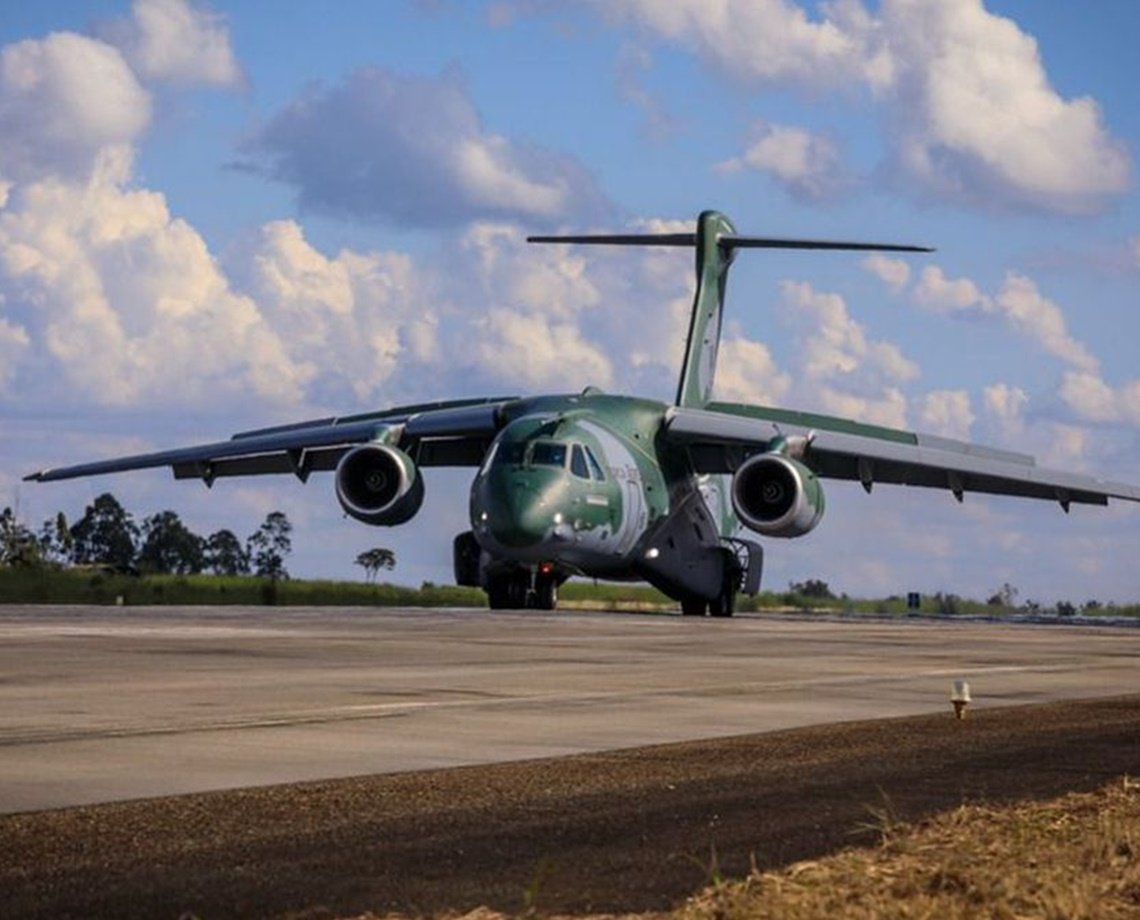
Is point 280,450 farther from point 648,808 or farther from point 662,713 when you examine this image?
point 648,808

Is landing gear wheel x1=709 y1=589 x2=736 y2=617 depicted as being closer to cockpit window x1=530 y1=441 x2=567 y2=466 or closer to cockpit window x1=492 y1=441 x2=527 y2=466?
cockpit window x1=530 y1=441 x2=567 y2=466

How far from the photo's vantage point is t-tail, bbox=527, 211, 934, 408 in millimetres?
54781

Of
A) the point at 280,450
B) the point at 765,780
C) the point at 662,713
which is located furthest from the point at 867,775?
the point at 280,450

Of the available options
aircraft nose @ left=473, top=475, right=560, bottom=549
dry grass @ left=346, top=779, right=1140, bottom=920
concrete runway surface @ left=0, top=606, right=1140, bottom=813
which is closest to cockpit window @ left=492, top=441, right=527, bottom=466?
aircraft nose @ left=473, top=475, right=560, bottom=549

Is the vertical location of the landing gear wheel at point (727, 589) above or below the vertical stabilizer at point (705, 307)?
below

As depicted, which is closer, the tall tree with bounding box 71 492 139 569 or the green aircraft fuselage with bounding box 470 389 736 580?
the green aircraft fuselage with bounding box 470 389 736 580

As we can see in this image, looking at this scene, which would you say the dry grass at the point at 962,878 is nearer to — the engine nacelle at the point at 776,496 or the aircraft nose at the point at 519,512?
the aircraft nose at the point at 519,512

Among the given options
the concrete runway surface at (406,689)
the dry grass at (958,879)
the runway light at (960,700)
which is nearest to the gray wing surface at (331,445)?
the concrete runway surface at (406,689)

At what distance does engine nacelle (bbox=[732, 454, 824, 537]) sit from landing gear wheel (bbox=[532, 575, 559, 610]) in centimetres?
439

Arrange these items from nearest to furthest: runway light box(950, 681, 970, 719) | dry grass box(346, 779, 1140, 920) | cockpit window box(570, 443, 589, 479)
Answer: dry grass box(346, 779, 1140, 920), runway light box(950, 681, 970, 719), cockpit window box(570, 443, 589, 479)

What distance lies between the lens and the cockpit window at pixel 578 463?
143 ft

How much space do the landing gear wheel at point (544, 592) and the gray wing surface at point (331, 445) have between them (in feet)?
12.1

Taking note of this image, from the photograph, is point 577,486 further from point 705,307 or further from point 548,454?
point 705,307

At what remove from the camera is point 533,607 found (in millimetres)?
47500
